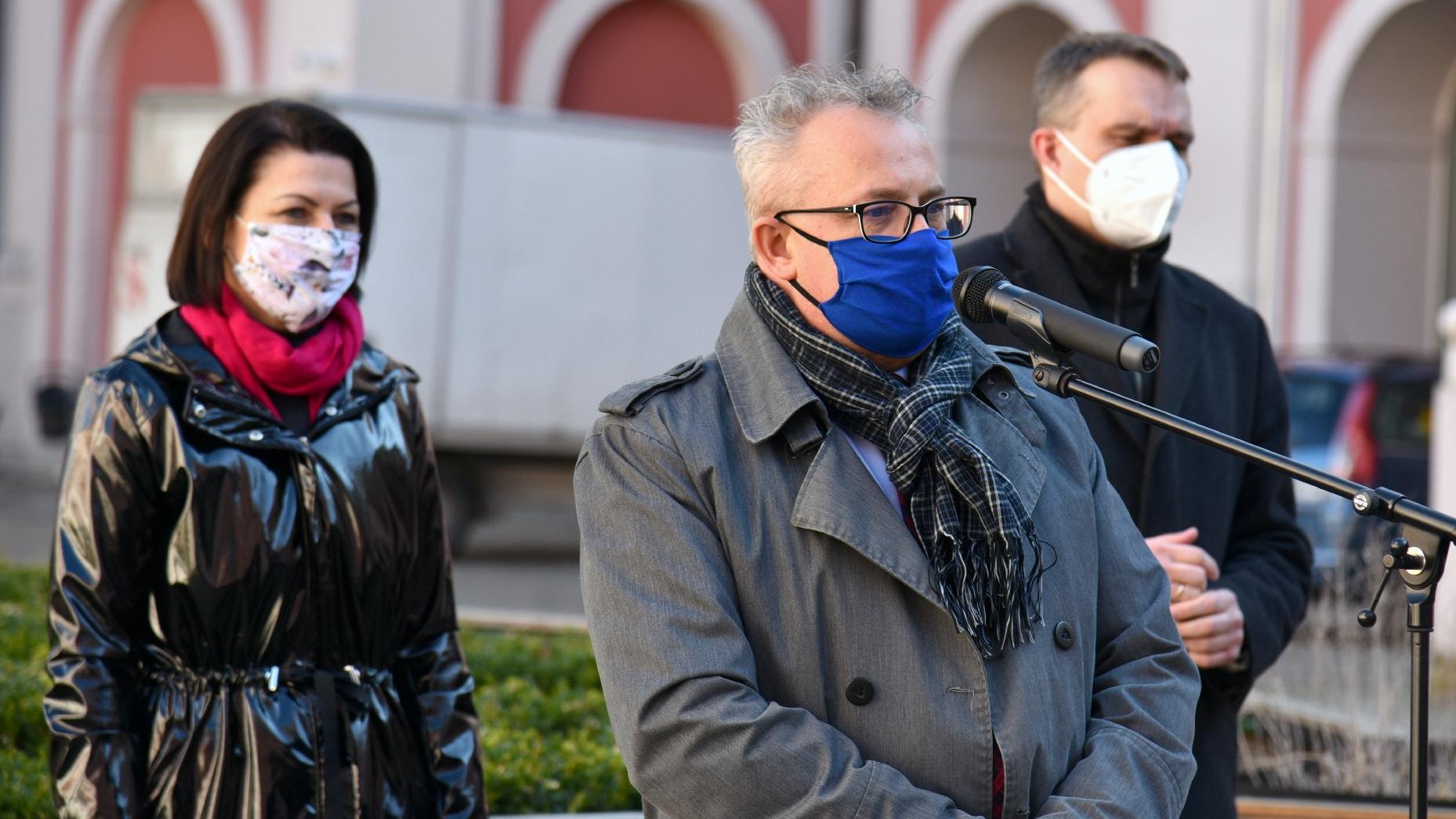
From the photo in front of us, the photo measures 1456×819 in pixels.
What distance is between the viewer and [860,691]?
2.48 meters

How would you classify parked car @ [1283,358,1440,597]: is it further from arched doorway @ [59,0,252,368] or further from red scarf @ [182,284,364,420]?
arched doorway @ [59,0,252,368]

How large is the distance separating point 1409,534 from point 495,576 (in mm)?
11434

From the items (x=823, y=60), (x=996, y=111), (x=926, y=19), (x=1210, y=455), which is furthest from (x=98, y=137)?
(x=1210, y=455)

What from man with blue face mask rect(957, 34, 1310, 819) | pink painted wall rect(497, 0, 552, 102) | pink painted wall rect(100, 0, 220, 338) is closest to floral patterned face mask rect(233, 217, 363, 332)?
man with blue face mask rect(957, 34, 1310, 819)

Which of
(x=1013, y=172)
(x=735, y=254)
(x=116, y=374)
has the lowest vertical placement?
(x=116, y=374)

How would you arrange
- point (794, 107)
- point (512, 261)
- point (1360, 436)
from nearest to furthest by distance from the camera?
point (794, 107), point (1360, 436), point (512, 261)

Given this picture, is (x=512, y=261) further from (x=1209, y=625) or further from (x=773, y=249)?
(x=773, y=249)

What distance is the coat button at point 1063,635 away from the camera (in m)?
2.61

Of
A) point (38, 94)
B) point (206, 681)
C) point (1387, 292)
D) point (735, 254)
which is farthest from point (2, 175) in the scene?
point (206, 681)

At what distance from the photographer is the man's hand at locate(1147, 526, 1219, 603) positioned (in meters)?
3.37

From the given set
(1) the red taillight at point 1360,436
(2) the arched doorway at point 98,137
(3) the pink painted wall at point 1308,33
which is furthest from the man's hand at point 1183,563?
(2) the arched doorway at point 98,137

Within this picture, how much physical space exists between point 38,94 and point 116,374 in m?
19.2

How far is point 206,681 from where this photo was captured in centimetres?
318

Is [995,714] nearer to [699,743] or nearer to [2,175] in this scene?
[699,743]
